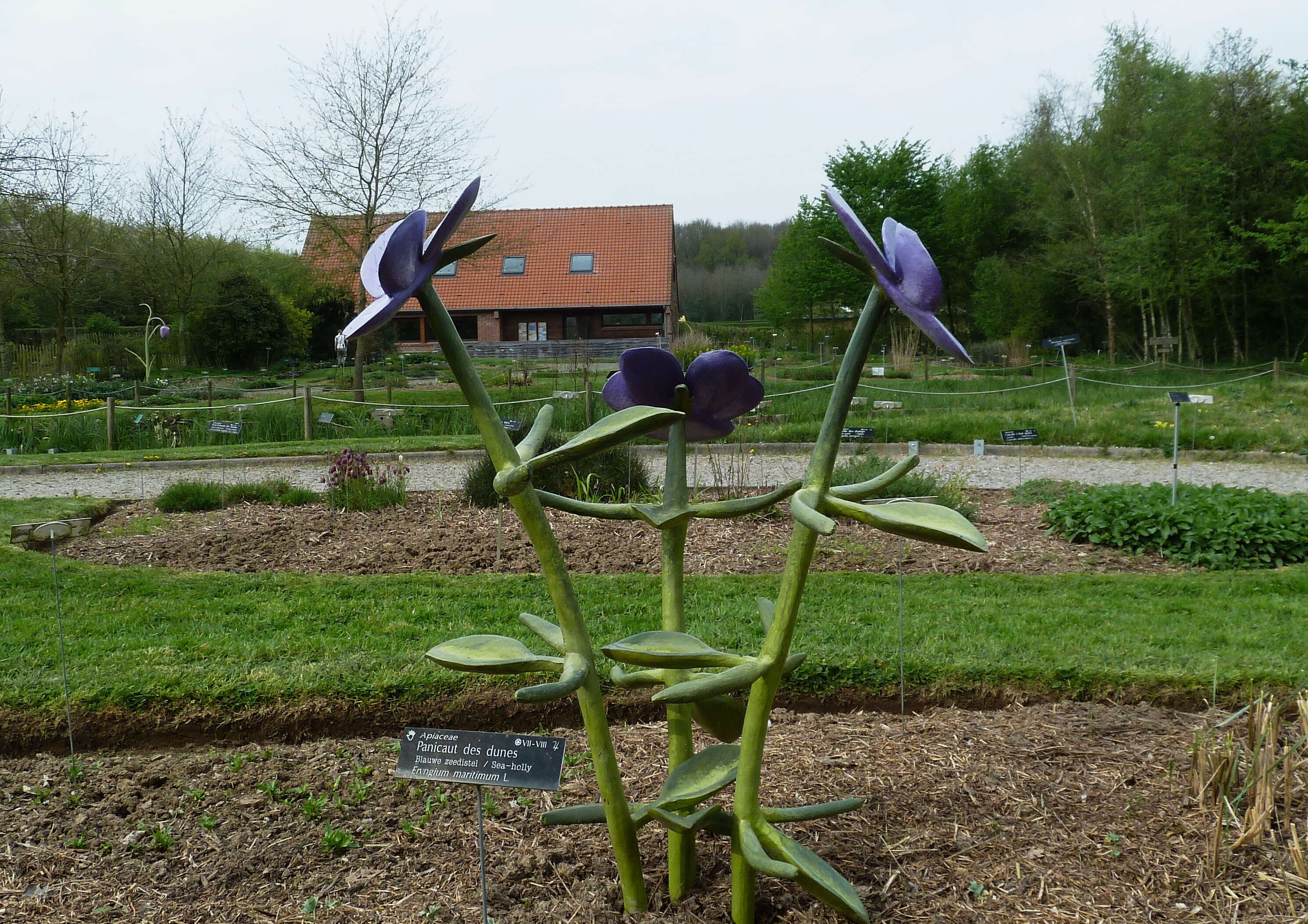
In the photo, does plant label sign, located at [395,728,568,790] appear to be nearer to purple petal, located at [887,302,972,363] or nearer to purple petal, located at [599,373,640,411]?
purple petal, located at [599,373,640,411]

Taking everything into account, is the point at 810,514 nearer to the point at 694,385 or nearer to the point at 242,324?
the point at 694,385

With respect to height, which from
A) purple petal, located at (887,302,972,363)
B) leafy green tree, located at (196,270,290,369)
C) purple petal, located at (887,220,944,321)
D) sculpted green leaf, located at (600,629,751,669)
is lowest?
sculpted green leaf, located at (600,629,751,669)

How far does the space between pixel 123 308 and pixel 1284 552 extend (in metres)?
32.8

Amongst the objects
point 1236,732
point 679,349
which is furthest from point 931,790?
point 679,349

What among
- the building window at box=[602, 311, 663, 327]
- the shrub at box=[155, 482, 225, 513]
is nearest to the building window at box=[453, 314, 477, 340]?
the building window at box=[602, 311, 663, 327]

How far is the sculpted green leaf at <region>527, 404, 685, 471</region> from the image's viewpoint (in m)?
1.44

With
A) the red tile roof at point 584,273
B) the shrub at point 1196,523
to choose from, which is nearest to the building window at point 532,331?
the red tile roof at point 584,273

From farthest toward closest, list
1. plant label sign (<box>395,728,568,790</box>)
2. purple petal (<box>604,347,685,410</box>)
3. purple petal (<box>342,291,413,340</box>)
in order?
plant label sign (<box>395,728,568,790</box>), purple petal (<box>604,347,685,410</box>), purple petal (<box>342,291,413,340</box>)

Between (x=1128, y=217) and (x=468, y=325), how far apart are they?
2142 cm

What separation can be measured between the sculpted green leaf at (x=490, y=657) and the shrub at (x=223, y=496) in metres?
6.63

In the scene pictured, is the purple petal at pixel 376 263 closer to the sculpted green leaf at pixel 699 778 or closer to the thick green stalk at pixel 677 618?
the thick green stalk at pixel 677 618

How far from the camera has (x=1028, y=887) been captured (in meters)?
2.01

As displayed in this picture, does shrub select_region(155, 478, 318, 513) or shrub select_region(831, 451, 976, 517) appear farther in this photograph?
shrub select_region(155, 478, 318, 513)

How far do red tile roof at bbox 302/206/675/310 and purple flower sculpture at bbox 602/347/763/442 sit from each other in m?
28.3
